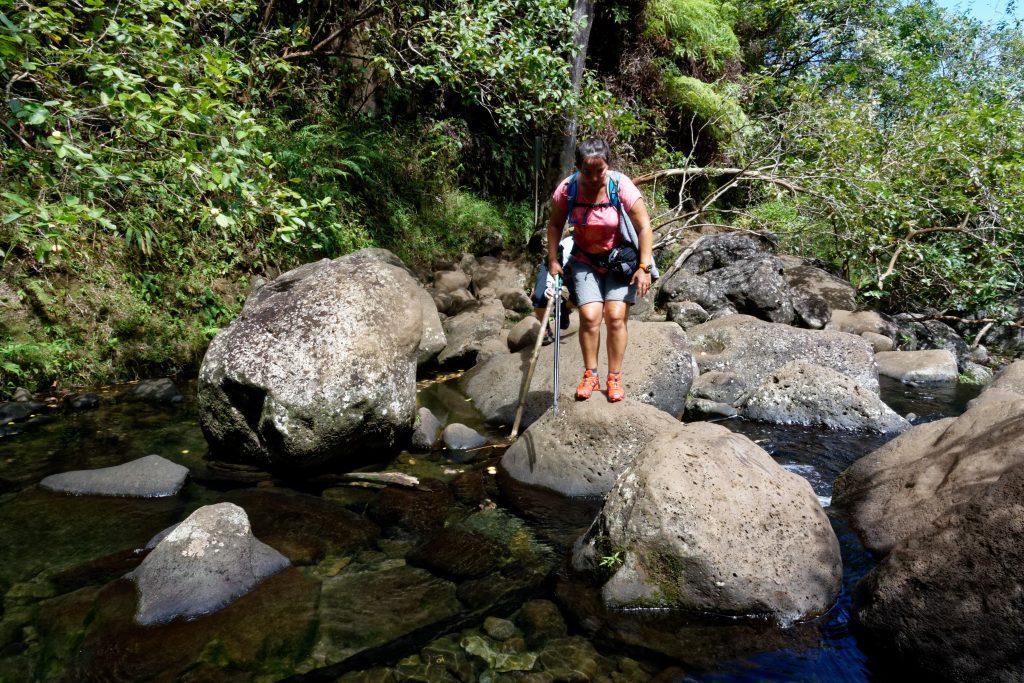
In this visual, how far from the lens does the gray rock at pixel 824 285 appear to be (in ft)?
40.8

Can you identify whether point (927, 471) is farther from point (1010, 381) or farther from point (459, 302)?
point (459, 302)

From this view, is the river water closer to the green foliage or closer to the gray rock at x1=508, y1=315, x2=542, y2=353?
the gray rock at x1=508, y1=315, x2=542, y2=353

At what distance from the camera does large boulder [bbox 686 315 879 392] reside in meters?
8.84

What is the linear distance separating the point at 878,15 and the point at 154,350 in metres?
22.9

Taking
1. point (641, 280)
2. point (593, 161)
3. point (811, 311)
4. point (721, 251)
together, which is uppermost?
point (593, 161)

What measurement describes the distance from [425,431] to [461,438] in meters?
0.34

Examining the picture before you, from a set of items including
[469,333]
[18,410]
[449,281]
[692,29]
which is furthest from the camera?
[692,29]

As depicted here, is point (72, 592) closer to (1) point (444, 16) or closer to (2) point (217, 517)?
(2) point (217, 517)

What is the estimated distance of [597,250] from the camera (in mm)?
5480

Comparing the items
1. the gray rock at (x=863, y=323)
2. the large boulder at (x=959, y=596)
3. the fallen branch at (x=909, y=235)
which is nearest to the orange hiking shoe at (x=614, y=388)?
the large boulder at (x=959, y=596)

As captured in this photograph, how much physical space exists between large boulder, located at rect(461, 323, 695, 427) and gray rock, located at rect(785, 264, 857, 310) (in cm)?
646

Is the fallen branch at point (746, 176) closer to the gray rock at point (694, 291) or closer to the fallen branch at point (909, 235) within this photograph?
the fallen branch at point (909, 235)

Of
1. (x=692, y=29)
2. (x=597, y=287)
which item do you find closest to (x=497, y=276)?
(x=597, y=287)

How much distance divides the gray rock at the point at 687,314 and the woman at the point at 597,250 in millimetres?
5463
